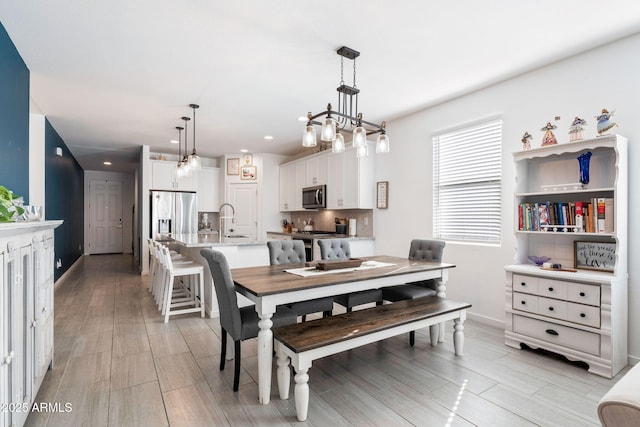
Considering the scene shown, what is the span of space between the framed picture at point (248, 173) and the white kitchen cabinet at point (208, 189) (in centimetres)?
72

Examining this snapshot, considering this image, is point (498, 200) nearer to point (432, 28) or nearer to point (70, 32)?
point (432, 28)

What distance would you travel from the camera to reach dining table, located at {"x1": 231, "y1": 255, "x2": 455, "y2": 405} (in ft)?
6.80

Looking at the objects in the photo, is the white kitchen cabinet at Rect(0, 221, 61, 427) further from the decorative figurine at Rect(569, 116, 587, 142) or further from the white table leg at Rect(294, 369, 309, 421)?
the decorative figurine at Rect(569, 116, 587, 142)

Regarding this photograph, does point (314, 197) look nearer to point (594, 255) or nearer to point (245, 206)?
point (245, 206)

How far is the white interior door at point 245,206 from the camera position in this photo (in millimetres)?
7004

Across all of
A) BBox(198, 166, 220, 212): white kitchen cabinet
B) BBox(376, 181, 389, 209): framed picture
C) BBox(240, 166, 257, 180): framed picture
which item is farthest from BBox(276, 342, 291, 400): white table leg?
BBox(198, 166, 220, 212): white kitchen cabinet

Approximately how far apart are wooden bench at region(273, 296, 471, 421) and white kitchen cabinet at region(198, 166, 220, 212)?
5.53 meters

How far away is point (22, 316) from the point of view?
5.74ft

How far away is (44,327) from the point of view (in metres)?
2.27

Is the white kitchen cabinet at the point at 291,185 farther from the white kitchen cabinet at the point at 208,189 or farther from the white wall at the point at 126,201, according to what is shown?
the white wall at the point at 126,201

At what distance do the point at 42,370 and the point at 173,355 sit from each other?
89 centimetres

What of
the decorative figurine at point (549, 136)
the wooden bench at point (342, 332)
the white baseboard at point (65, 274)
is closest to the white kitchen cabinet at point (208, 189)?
the white baseboard at point (65, 274)

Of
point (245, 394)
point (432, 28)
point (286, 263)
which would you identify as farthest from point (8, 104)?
point (432, 28)

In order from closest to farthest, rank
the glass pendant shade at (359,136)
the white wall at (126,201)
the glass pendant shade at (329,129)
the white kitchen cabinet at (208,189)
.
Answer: the glass pendant shade at (329,129) → the glass pendant shade at (359,136) → the white kitchen cabinet at (208,189) → the white wall at (126,201)
